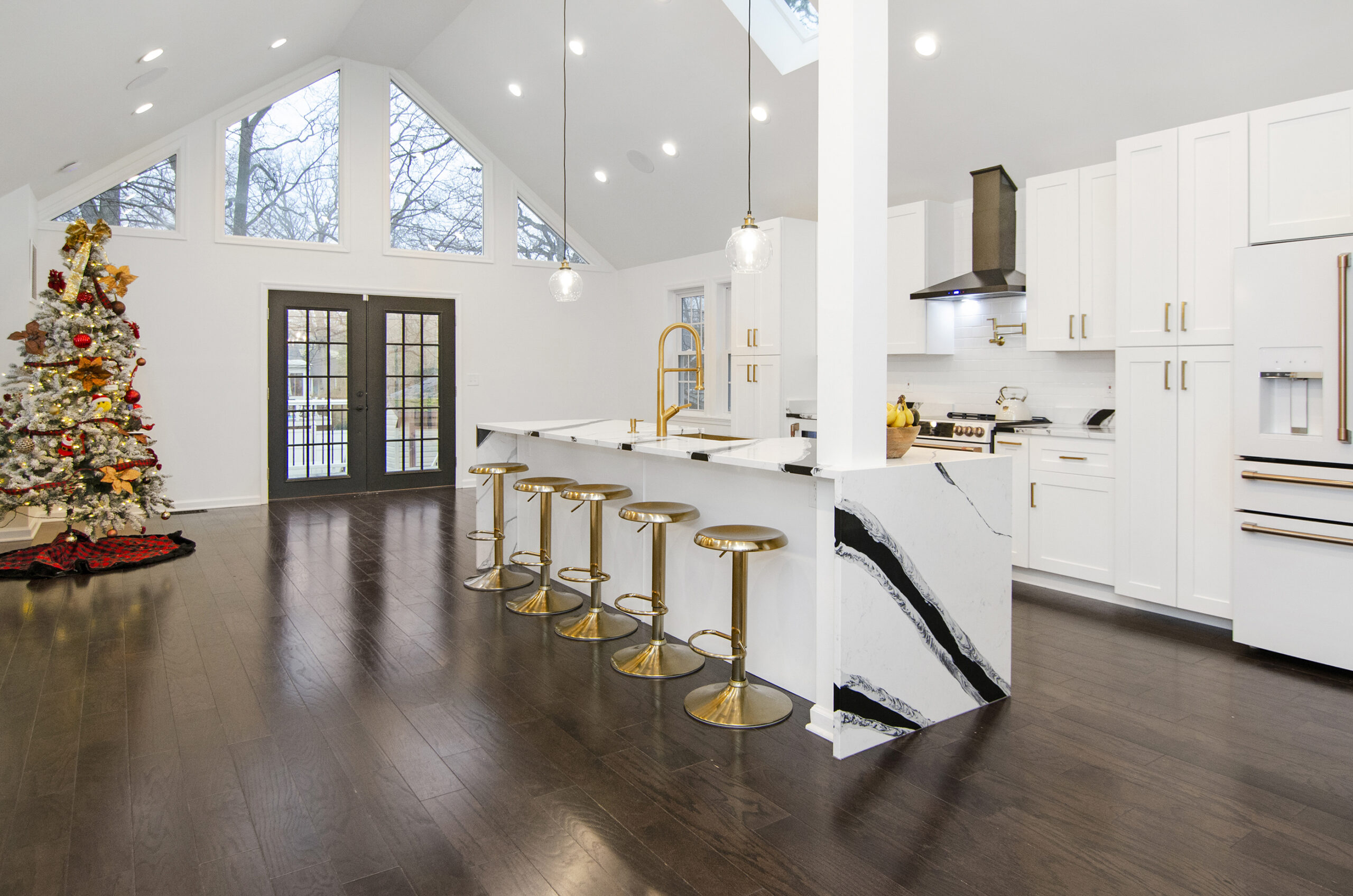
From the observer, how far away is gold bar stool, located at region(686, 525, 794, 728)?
9.21 ft

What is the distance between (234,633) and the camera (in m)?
3.75

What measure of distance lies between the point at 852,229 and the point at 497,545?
2933mm

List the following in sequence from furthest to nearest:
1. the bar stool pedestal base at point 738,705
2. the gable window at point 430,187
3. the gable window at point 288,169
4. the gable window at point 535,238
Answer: the gable window at point 535,238 < the gable window at point 430,187 < the gable window at point 288,169 < the bar stool pedestal base at point 738,705

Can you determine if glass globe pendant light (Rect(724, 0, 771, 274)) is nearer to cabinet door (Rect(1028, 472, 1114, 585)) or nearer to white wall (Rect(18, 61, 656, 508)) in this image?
cabinet door (Rect(1028, 472, 1114, 585))

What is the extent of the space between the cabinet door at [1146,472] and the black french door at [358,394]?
6428mm

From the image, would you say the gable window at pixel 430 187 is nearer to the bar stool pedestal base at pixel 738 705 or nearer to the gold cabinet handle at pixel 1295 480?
the bar stool pedestal base at pixel 738 705

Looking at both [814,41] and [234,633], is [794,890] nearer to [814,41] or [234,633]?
[234,633]

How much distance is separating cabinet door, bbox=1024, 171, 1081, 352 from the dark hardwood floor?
175 centimetres

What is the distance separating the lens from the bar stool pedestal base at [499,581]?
4520 mm

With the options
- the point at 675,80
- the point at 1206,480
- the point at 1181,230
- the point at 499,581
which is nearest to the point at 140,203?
the point at 675,80

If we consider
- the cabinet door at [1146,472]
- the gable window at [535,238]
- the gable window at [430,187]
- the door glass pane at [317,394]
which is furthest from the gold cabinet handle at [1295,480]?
the door glass pane at [317,394]

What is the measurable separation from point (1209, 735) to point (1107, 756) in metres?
0.44

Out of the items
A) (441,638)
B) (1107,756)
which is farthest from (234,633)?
(1107,756)

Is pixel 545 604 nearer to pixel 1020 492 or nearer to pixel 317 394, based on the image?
pixel 1020 492
